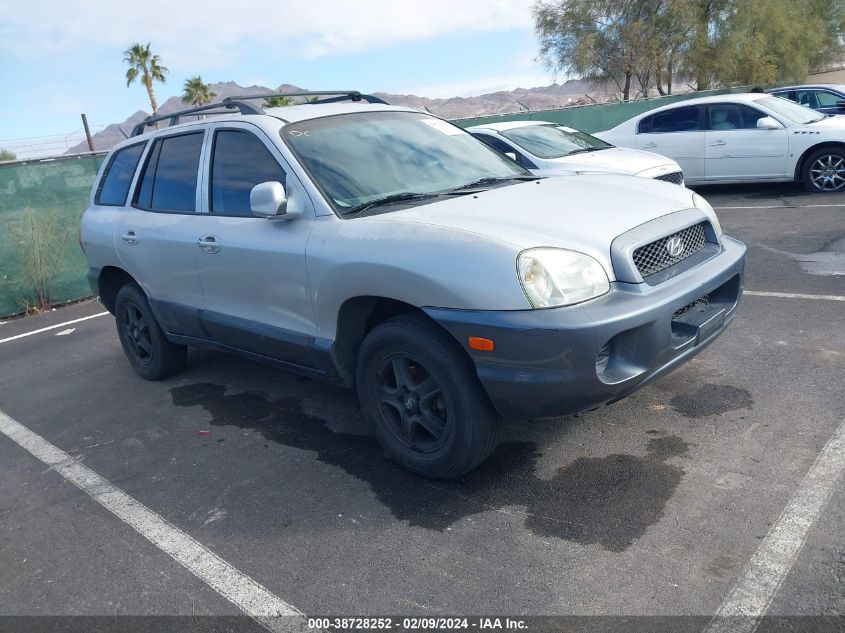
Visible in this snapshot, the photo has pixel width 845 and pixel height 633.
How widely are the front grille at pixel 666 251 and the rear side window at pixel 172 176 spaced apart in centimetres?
285

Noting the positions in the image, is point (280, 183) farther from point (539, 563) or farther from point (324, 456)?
point (539, 563)

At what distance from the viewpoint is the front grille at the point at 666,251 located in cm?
333

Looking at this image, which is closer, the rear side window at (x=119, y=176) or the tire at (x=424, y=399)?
the tire at (x=424, y=399)

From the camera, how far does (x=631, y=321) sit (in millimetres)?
3045

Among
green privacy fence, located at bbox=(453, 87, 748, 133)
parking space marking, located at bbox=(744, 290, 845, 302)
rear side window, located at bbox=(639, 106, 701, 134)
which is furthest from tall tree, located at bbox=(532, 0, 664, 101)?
parking space marking, located at bbox=(744, 290, 845, 302)

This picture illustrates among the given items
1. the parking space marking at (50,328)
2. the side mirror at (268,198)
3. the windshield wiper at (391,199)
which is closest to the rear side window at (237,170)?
the side mirror at (268,198)

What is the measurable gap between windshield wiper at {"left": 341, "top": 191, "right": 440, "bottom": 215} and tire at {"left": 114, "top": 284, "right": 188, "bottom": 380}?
2359 millimetres

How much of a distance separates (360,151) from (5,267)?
289 inches

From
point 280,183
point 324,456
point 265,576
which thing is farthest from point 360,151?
point 265,576

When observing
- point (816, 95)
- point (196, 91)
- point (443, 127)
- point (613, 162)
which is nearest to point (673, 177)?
point (613, 162)

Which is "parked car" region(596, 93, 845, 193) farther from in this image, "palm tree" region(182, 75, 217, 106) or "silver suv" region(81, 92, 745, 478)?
"palm tree" region(182, 75, 217, 106)

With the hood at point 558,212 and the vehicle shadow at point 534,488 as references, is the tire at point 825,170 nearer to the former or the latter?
the hood at point 558,212

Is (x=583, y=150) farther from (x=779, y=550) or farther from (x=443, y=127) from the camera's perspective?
(x=779, y=550)

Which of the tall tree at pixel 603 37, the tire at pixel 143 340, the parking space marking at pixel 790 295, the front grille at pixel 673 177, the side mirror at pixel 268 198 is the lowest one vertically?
the parking space marking at pixel 790 295
